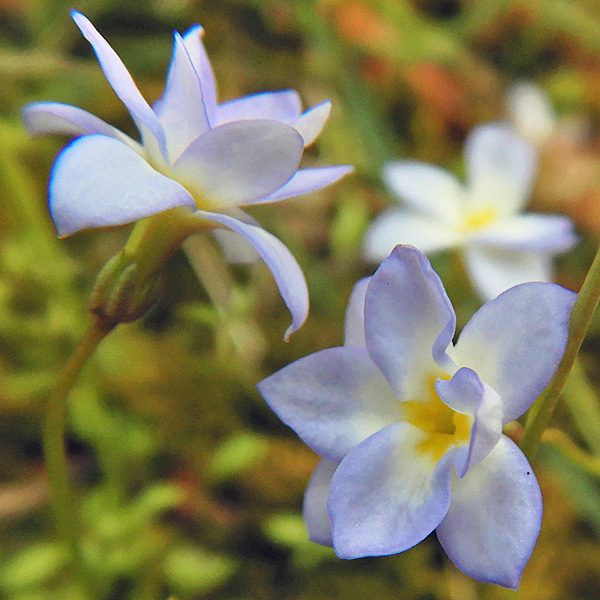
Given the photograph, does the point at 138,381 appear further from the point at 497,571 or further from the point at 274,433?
the point at 497,571

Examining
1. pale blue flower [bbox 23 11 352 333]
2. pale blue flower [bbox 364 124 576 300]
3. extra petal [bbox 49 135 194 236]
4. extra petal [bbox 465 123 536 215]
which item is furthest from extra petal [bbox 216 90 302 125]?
extra petal [bbox 465 123 536 215]

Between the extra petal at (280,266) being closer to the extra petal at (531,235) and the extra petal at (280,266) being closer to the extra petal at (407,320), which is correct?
the extra petal at (407,320)

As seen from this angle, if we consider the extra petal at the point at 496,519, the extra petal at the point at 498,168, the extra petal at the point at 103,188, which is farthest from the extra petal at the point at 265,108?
the extra petal at the point at 498,168

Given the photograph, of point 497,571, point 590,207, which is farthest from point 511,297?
point 590,207

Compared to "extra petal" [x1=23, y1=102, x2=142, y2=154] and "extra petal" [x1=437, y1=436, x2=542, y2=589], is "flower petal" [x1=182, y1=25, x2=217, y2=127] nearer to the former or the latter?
"extra petal" [x1=23, y1=102, x2=142, y2=154]

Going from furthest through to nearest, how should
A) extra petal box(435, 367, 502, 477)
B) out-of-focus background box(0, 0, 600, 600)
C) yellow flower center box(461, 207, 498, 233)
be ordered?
yellow flower center box(461, 207, 498, 233) < out-of-focus background box(0, 0, 600, 600) < extra petal box(435, 367, 502, 477)

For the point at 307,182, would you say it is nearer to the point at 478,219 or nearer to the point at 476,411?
the point at 476,411
